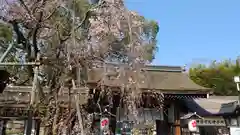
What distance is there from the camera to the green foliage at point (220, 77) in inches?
890

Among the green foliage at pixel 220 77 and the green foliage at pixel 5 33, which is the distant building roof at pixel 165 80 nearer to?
the green foliage at pixel 5 33

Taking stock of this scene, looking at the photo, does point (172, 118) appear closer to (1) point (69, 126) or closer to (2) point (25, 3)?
(1) point (69, 126)

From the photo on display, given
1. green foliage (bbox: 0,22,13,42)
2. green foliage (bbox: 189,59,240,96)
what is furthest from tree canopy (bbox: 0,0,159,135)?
green foliage (bbox: 189,59,240,96)

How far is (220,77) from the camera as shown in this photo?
23.1 meters

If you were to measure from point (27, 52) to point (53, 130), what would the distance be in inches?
75.7

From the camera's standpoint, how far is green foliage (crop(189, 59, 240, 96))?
22616mm

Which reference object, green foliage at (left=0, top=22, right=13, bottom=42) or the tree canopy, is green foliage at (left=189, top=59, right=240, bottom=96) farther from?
the tree canopy

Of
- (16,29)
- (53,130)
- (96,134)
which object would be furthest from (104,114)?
(16,29)

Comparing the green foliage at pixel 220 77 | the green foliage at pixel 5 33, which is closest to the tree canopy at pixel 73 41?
the green foliage at pixel 5 33

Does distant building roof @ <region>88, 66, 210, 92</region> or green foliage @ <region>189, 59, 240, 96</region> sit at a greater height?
green foliage @ <region>189, 59, 240, 96</region>

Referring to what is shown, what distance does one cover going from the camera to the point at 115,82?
7.09m

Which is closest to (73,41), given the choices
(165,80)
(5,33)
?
(5,33)

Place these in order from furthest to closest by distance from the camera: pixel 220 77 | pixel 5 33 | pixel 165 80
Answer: pixel 220 77, pixel 165 80, pixel 5 33

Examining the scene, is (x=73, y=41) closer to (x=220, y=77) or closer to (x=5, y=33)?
(x=5, y=33)
